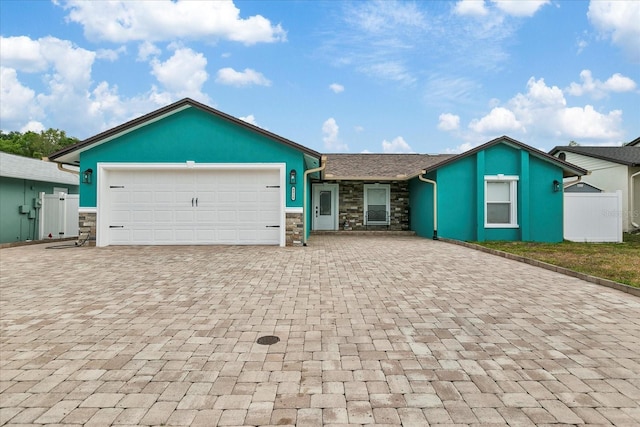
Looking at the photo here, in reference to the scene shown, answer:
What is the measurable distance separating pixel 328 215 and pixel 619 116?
19.8 meters

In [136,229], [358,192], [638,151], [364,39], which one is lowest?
[136,229]

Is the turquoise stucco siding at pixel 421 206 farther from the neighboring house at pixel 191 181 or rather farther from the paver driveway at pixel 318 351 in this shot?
the paver driveway at pixel 318 351

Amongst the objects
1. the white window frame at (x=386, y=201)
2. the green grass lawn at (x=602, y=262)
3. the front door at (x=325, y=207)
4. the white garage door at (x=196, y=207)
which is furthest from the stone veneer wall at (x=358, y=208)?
the green grass lawn at (x=602, y=262)

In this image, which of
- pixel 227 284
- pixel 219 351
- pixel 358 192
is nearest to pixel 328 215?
pixel 358 192

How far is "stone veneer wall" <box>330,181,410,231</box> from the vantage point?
626 inches

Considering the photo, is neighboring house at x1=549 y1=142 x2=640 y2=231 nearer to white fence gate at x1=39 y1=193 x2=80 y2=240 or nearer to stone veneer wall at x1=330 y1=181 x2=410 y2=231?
stone veneer wall at x1=330 y1=181 x2=410 y2=231

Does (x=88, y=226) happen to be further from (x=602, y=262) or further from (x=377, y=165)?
(x=602, y=262)

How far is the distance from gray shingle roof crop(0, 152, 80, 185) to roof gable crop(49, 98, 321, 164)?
12.5 ft

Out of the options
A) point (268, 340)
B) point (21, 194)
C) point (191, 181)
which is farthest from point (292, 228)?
point (21, 194)

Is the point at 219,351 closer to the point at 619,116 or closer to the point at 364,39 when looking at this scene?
the point at 364,39

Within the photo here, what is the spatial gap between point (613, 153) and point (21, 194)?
26.9m

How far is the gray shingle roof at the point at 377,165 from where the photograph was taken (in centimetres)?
1476

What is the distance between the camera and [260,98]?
19781 mm

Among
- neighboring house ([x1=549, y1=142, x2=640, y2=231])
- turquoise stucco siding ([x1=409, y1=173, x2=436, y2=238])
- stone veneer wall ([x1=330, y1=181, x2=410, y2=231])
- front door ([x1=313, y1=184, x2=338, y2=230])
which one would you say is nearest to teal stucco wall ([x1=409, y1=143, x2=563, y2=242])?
turquoise stucco siding ([x1=409, y1=173, x2=436, y2=238])
